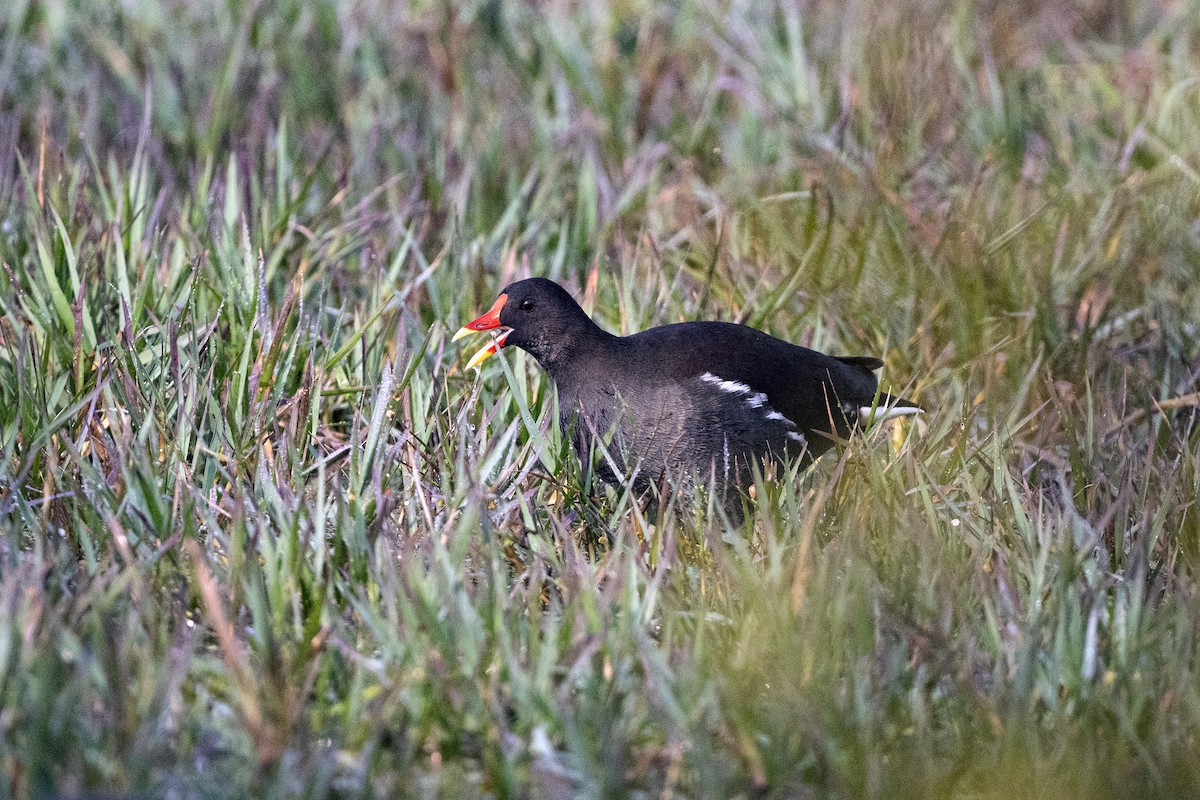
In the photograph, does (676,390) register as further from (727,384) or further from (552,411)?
(552,411)

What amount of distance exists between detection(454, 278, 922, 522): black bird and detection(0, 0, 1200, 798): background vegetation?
12 cm

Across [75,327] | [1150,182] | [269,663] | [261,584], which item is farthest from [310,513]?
[1150,182]

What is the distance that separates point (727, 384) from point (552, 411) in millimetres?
416

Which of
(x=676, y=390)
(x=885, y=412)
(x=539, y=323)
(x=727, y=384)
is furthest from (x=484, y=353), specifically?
(x=885, y=412)

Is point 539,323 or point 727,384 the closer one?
point 727,384

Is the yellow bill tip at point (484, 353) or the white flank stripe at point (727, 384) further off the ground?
the white flank stripe at point (727, 384)

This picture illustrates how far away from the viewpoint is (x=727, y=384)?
3.43 m

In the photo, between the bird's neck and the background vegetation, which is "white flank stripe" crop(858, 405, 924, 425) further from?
the bird's neck

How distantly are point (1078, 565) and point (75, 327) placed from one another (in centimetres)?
219

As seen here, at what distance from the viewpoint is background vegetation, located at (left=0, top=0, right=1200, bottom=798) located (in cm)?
220

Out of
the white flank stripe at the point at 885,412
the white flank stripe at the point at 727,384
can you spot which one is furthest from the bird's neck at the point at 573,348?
the white flank stripe at the point at 885,412

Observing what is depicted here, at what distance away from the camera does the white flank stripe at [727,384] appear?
3414mm

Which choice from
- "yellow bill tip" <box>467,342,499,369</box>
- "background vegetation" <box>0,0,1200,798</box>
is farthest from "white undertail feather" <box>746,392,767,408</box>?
"yellow bill tip" <box>467,342,499,369</box>

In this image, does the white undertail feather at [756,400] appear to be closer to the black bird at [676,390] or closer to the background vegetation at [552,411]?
the black bird at [676,390]
